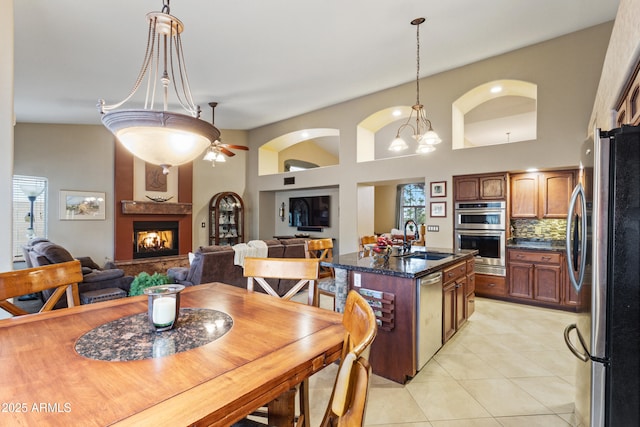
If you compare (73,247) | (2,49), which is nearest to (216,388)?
(2,49)

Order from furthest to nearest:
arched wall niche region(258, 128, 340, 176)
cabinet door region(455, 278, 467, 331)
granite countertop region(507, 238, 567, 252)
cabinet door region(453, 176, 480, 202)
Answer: arched wall niche region(258, 128, 340, 176) → cabinet door region(453, 176, 480, 202) → granite countertop region(507, 238, 567, 252) → cabinet door region(455, 278, 467, 331)

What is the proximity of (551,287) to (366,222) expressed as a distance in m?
3.32

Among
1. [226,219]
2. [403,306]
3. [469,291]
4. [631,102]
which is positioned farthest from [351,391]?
[226,219]

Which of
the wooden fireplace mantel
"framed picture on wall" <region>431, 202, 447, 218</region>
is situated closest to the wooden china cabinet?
the wooden fireplace mantel

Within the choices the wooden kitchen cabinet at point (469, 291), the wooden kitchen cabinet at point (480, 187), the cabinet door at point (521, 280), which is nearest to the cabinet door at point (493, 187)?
the wooden kitchen cabinet at point (480, 187)

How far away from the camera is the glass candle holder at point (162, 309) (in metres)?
1.24

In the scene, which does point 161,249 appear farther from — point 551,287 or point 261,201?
point 551,287

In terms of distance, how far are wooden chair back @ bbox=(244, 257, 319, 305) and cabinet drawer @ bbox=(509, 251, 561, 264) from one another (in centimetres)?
371

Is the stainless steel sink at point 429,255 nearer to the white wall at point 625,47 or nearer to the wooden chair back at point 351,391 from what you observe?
the white wall at point 625,47

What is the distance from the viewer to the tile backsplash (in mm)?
4480

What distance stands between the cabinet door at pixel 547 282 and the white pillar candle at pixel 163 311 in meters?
4.66

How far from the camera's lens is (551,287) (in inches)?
160

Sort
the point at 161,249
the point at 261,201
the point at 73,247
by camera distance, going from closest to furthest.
Result: the point at 73,247
the point at 161,249
the point at 261,201

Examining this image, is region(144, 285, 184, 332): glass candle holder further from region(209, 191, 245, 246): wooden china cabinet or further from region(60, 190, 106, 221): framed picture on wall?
region(209, 191, 245, 246): wooden china cabinet
